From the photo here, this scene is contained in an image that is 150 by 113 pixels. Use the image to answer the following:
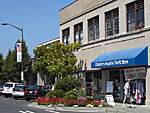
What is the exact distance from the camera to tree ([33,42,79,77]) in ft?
87.2

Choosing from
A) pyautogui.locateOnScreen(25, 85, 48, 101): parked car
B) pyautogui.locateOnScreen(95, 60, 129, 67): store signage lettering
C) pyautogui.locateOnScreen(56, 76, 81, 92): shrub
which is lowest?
pyautogui.locateOnScreen(25, 85, 48, 101): parked car

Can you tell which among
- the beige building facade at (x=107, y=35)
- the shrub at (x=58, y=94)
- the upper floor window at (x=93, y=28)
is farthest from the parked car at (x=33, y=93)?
the upper floor window at (x=93, y=28)

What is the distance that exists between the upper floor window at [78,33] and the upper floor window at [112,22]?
180 inches

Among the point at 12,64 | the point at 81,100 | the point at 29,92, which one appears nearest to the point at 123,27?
the point at 81,100

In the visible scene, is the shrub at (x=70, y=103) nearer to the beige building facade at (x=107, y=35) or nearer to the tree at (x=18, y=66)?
the beige building facade at (x=107, y=35)

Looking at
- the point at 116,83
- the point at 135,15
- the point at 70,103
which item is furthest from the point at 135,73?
the point at 70,103

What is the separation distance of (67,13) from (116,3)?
914 cm

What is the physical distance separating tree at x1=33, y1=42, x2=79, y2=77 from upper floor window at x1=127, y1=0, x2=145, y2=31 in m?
6.78

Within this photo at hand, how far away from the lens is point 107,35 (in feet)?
80.4

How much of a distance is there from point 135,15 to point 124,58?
3173 mm

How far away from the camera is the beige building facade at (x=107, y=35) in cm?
1989

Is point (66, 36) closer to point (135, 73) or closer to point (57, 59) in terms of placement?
point (57, 59)

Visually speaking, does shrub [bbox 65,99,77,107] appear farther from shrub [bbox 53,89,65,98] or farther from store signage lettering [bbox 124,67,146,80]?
store signage lettering [bbox 124,67,146,80]

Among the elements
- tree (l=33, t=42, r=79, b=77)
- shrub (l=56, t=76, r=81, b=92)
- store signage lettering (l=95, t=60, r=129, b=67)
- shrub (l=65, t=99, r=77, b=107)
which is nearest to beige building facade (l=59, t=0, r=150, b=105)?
store signage lettering (l=95, t=60, r=129, b=67)
